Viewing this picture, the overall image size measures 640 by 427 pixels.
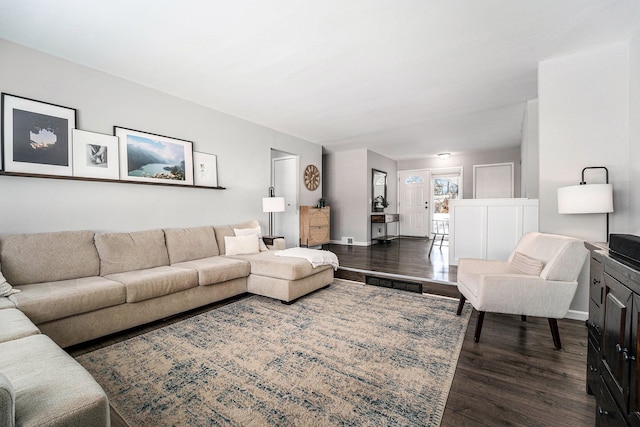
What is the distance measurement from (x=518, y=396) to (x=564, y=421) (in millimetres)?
206

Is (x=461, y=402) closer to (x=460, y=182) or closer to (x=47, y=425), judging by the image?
(x=47, y=425)

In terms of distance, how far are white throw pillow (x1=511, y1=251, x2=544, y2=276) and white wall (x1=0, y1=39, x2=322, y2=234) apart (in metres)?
3.78

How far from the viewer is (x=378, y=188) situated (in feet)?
25.8

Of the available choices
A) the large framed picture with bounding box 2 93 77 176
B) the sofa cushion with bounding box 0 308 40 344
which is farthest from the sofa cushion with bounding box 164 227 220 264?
the sofa cushion with bounding box 0 308 40 344

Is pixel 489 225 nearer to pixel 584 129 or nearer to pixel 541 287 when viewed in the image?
pixel 584 129

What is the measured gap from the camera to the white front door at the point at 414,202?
848 cm

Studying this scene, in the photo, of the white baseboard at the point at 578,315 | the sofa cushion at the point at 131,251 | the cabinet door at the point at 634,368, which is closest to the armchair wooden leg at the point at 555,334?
the white baseboard at the point at 578,315

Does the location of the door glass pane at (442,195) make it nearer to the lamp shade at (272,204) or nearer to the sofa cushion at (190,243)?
the lamp shade at (272,204)

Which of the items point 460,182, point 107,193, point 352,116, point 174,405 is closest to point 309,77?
point 352,116

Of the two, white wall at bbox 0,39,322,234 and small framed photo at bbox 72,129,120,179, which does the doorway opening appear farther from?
small framed photo at bbox 72,129,120,179

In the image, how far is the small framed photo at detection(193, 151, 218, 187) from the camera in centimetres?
392

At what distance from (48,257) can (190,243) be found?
1266mm

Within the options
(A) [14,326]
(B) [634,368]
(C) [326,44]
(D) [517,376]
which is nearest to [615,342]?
(B) [634,368]

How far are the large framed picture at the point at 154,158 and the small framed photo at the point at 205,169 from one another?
0.32 feet
